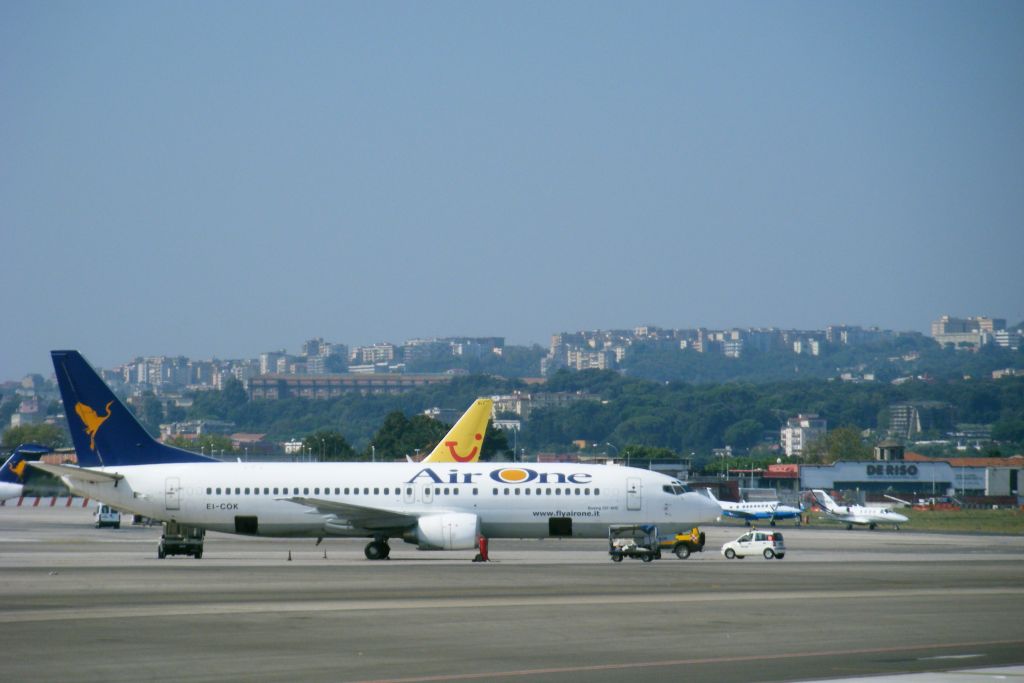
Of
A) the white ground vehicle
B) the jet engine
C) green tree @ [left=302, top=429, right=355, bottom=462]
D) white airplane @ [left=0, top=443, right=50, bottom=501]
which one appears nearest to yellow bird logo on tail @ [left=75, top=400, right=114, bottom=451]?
the jet engine

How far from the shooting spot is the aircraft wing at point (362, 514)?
50906mm

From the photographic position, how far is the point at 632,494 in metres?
53.4

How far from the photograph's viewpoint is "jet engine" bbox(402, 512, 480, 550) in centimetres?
5181

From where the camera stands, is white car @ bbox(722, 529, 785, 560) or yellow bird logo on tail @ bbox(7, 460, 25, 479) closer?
white car @ bbox(722, 529, 785, 560)

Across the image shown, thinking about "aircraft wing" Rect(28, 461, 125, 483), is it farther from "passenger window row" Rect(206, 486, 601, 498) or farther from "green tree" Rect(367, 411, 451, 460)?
"green tree" Rect(367, 411, 451, 460)

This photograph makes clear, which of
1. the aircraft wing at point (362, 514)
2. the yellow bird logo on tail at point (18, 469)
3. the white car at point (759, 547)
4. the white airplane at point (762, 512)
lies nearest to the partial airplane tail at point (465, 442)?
the white car at point (759, 547)

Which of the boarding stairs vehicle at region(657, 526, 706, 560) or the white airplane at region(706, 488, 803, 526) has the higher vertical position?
the boarding stairs vehicle at region(657, 526, 706, 560)

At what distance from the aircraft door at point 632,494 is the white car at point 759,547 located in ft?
19.8

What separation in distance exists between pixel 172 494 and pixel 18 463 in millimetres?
44586

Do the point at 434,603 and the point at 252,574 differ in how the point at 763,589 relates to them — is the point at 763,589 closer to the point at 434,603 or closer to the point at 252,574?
the point at 434,603

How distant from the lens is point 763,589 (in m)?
39.2

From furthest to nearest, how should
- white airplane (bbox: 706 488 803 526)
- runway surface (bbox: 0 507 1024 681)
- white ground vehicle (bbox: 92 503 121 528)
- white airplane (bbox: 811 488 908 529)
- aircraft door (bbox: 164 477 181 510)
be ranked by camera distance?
white airplane (bbox: 706 488 803 526) → white airplane (bbox: 811 488 908 529) → white ground vehicle (bbox: 92 503 121 528) → aircraft door (bbox: 164 477 181 510) → runway surface (bbox: 0 507 1024 681)

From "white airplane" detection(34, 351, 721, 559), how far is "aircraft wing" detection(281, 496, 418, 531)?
6cm

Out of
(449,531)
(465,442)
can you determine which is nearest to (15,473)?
(465,442)
